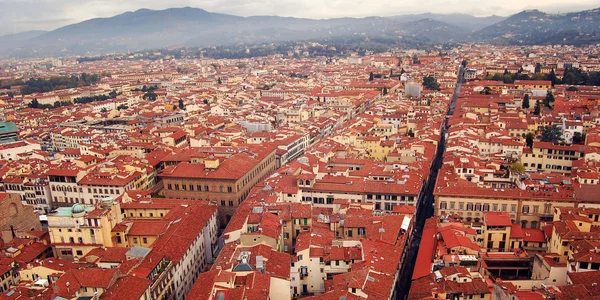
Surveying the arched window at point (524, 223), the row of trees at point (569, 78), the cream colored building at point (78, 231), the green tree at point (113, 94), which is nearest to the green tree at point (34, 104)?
the green tree at point (113, 94)

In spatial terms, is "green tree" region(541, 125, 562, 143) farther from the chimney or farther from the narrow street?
the chimney

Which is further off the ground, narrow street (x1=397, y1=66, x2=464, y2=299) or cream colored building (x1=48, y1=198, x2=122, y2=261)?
cream colored building (x1=48, y1=198, x2=122, y2=261)

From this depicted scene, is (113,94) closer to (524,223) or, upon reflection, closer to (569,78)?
(569,78)

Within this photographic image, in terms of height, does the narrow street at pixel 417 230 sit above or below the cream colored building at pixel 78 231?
below

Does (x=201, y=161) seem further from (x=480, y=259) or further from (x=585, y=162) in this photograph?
(x=585, y=162)

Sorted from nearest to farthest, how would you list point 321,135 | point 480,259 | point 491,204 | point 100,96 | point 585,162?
point 480,259 → point 491,204 → point 585,162 → point 321,135 → point 100,96

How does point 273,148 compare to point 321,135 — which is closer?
point 273,148

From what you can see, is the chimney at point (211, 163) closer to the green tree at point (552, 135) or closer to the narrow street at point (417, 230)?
the narrow street at point (417, 230)

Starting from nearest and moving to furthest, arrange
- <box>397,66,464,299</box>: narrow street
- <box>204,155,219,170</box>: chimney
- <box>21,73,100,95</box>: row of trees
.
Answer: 1. <box>397,66,464,299</box>: narrow street
2. <box>204,155,219,170</box>: chimney
3. <box>21,73,100,95</box>: row of trees

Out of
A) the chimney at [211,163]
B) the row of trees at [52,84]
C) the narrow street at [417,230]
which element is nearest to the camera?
the narrow street at [417,230]

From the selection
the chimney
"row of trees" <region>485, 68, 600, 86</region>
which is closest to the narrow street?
the chimney

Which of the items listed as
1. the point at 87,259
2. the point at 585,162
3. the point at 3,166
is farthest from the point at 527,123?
the point at 3,166
